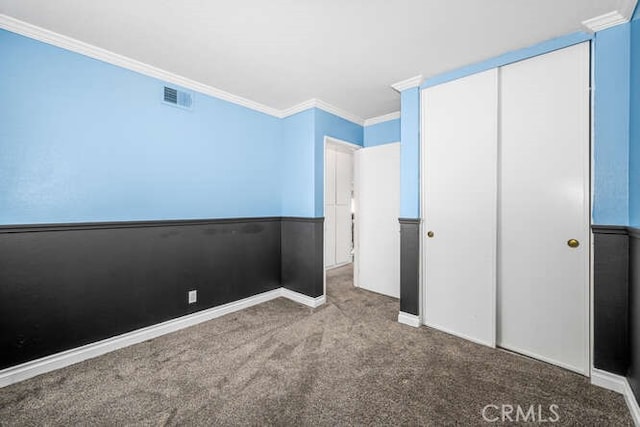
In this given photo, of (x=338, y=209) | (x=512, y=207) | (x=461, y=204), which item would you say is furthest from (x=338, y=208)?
(x=512, y=207)

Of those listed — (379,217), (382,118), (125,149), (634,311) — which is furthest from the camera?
(382,118)

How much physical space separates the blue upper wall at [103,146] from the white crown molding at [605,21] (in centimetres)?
318

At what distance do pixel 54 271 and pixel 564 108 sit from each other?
13.4 ft

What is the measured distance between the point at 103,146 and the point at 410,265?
3.06 metres

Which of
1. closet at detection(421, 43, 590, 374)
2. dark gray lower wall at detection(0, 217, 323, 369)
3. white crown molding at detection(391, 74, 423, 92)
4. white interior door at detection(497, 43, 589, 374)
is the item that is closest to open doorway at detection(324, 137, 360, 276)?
dark gray lower wall at detection(0, 217, 323, 369)

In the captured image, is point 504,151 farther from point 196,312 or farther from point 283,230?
point 196,312

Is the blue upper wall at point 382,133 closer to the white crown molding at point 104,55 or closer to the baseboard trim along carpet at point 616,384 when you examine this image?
the white crown molding at point 104,55

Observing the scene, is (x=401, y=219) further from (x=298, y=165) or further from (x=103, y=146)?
(x=103, y=146)

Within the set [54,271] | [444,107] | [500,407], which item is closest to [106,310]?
[54,271]

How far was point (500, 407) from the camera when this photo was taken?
5.42 ft

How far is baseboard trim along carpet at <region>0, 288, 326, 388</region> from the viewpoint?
190 cm

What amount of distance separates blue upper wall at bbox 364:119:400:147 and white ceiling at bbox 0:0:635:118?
1.12 metres

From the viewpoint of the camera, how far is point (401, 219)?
2861 mm

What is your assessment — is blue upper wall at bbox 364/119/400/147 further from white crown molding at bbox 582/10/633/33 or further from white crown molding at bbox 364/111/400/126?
white crown molding at bbox 582/10/633/33
